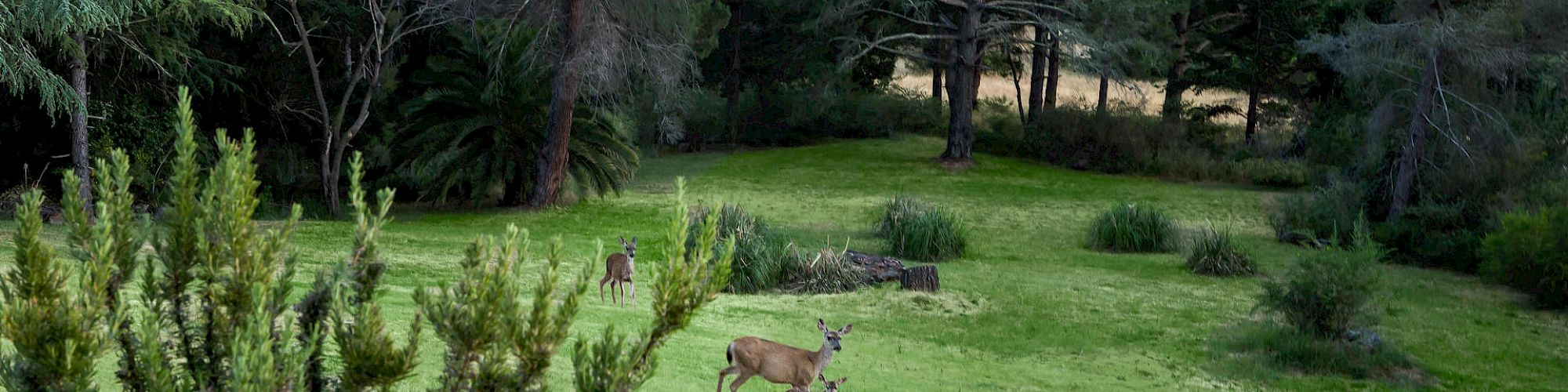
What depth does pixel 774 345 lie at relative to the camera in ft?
18.7

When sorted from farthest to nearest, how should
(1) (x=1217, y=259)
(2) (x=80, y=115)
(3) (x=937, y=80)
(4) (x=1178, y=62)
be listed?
(3) (x=937, y=80)
(4) (x=1178, y=62)
(2) (x=80, y=115)
(1) (x=1217, y=259)

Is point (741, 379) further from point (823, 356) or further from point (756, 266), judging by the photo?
point (756, 266)

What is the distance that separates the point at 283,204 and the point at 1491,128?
1466 centimetres

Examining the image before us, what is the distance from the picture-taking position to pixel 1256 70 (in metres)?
25.9

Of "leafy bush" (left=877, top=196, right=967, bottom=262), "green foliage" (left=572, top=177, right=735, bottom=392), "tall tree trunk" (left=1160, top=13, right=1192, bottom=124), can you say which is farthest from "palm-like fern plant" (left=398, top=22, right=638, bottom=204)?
"tall tree trunk" (left=1160, top=13, right=1192, bottom=124)

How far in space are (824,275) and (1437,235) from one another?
25.0 ft

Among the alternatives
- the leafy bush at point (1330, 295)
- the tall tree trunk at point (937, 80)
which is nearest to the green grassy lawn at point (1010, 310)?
the leafy bush at point (1330, 295)

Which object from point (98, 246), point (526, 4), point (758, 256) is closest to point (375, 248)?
point (98, 246)

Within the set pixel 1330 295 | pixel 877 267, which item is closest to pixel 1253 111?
pixel 877 267

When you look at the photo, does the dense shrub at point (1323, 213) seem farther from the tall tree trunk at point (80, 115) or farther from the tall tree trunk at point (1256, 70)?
the tall tree trunk at point (80, 115)

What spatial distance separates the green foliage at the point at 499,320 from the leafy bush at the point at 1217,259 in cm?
1004

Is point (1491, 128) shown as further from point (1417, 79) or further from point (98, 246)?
point (98, 246)

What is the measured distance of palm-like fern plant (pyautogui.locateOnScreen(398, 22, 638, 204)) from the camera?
1609cm

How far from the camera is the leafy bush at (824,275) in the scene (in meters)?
10.7
